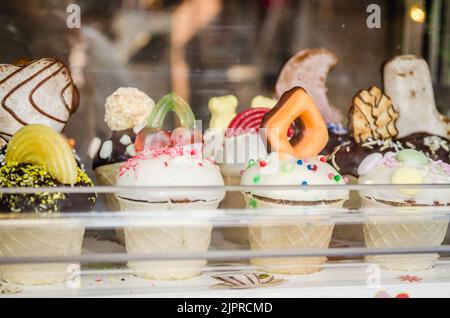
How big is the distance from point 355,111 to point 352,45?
647 mm

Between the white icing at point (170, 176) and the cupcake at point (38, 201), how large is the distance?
172mm

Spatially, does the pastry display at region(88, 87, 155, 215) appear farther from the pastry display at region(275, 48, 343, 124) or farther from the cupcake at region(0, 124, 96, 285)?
the pastry display at region(275, 48, 343, 124)

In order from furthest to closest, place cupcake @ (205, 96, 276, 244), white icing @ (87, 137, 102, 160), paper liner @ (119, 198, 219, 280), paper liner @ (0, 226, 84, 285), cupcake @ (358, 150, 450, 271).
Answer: white icing @ (87, 137, 102, 160)
cupcake @ (205, 96, 276, 244)
cupcake @ (358, 150, 450, 271)
paper liner @ (119, 198, 219, 280)
paper liner @ (0, 226, 84, 285)

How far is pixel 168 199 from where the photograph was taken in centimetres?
184

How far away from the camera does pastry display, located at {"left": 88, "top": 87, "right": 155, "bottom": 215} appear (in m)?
2.37

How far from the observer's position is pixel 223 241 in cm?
221

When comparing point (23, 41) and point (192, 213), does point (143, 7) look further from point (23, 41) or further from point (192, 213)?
point (192, 213)

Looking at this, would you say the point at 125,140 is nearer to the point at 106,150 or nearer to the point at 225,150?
the point at 106,150

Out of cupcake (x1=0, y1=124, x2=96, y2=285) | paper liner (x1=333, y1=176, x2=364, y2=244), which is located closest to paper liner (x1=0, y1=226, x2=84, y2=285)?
cupcake (x1=0, y1=124, x2=96, y2=285)

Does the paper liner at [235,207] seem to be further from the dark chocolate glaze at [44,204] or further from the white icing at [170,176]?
the dark chocolate glaze at [44,204]

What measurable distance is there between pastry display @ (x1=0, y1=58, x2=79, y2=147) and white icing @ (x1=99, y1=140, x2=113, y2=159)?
181 millimetres

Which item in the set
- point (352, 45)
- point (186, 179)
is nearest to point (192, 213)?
point (186, 179)

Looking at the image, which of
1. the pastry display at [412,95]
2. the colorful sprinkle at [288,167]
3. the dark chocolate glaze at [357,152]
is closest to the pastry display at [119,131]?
the colorful sprinkle at [288,167]

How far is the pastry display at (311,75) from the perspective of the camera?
2.83 meters
